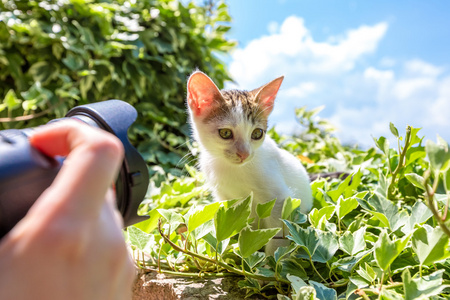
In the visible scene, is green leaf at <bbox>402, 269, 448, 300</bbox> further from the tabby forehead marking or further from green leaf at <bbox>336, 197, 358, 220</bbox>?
the tabby forehead marking

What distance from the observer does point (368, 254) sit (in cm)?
60

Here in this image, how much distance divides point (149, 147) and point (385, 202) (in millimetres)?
1792

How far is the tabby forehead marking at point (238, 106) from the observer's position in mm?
934

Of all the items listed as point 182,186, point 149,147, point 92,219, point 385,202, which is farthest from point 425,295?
point 149,147

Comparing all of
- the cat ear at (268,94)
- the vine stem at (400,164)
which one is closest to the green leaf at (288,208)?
the vine stem at (400,164)

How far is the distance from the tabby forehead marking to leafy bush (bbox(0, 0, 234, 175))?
3.93ft

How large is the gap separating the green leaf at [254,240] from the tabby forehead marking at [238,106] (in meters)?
0.40

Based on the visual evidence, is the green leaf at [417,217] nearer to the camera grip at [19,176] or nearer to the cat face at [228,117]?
the cat face at [228,117]

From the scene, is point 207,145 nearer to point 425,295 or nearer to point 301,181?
point 301,181

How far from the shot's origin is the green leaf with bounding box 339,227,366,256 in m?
0.59

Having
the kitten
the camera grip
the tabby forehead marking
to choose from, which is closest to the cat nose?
the kitten

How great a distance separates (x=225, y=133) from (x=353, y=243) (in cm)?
44

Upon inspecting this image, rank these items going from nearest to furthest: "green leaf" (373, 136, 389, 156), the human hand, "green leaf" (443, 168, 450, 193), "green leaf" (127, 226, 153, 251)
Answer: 1. the human hand
2. "green leaf" (443, 168, 450, 193)
3. "green leaf" (127, 226, 153, 251)
4. "green leaf" (373, 136, 389, 156)

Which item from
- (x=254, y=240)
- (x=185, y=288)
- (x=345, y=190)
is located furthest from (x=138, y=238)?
(x=345, y=190)
